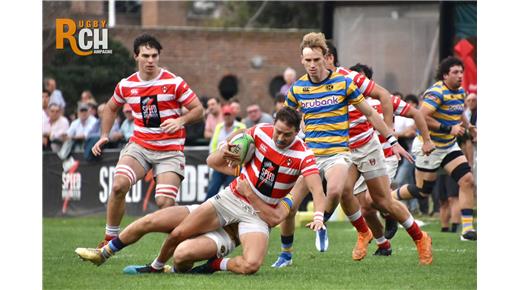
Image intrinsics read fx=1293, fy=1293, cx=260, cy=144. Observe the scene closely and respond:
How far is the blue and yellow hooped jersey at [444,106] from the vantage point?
14.7m

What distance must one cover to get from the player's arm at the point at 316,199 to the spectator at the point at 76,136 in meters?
Result: 9.75

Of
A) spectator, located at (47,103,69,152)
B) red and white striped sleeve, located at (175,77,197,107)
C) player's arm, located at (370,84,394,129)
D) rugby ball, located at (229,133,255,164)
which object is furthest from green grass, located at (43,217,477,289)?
spectator, located at (47,103,69,152)

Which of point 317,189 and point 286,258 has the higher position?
point 317,189

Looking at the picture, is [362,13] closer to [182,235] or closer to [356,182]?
[356,182]

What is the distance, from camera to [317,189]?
11016mm

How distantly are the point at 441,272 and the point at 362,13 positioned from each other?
35.6ft

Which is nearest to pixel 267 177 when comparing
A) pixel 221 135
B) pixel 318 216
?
pixel 318 216

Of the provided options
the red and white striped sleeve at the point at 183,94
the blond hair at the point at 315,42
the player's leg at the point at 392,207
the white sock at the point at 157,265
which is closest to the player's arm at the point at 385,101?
the player's leg at the point at 392,207

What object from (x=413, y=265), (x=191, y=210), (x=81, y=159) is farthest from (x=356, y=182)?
(x=81, y=159)

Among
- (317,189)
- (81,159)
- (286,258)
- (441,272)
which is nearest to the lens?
(317,189)

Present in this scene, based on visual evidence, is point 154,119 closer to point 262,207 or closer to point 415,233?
point 262,207

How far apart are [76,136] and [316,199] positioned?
10.4 m

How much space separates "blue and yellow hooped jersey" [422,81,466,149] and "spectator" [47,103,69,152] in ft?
23.3

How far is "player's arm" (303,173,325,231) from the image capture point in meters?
10.4
